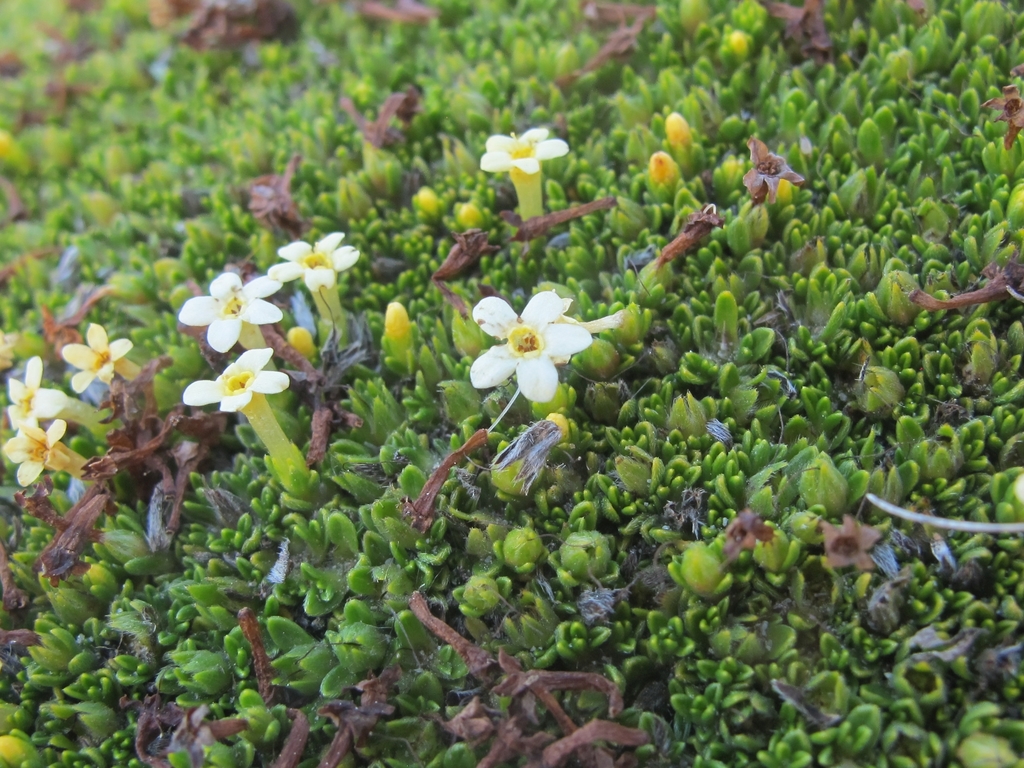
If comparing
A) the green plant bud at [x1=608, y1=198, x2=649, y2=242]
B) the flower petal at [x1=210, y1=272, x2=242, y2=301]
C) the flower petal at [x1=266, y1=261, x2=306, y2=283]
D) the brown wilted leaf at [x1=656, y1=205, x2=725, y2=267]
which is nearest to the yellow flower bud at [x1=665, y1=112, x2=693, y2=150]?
the green plant bud at [x1=608, y1=198, x2=649, y2=242]

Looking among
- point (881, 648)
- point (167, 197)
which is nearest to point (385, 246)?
point (167, 197)

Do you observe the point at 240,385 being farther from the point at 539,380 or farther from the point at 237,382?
the point at 539,380

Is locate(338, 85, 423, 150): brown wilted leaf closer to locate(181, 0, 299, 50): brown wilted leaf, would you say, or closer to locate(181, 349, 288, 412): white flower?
locate(181, 0, 299, 50): brown wilted leaf

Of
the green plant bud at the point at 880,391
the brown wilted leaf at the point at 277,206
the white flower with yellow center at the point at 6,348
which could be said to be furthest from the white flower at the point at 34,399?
the green plant bud at the point at 880,391

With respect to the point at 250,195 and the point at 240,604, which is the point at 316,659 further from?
the point at 250,195

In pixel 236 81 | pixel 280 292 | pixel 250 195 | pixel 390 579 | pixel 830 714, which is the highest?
pixel 236 81

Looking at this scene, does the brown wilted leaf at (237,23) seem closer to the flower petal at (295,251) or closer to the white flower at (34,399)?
the flower petal at (295,251)

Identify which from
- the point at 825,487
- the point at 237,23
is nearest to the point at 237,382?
the point at 825,487

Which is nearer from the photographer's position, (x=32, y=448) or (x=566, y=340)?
(x=566, y=340)
